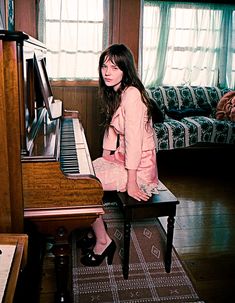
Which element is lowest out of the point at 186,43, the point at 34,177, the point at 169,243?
the point at 169,243

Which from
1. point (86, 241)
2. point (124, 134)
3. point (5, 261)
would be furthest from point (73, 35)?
point (5, 261)

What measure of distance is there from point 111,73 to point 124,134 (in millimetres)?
355

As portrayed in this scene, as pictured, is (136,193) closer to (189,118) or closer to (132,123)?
(132,123)

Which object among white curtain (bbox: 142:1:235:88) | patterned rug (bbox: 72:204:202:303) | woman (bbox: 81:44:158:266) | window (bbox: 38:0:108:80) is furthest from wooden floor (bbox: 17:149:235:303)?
window (bbox: 38:0:108:80)

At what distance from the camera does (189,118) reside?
4414mm

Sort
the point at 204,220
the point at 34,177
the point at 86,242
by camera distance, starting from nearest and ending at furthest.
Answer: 1. the point at 34,177
2. the point at 86,242
3. the point at 204,220

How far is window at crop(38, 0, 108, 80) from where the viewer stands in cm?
413

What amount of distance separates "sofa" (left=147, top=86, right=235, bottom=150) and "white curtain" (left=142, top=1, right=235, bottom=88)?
218 mm

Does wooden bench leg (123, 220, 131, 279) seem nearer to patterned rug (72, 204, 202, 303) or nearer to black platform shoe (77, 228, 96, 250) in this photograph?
patterned rug (72, 204, 202, 303)

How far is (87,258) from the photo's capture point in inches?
88.0

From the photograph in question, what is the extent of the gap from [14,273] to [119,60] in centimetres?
131

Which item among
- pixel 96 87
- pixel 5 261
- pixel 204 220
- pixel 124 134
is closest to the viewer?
pixel 5 261

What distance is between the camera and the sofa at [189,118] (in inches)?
160

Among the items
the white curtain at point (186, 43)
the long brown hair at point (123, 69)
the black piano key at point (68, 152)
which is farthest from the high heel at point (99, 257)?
the white curtain at point (186, 43)
